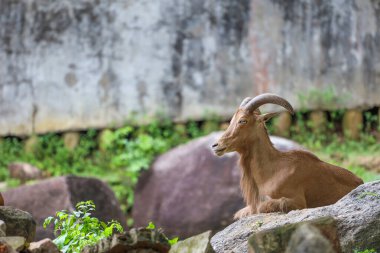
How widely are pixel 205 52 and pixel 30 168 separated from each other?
2.93m

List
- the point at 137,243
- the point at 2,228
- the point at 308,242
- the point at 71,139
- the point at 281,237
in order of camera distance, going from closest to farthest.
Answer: the point at 308,242 < the point at 281,237 < the point at 137,243 < the point at 2,228 < the point at 71,139

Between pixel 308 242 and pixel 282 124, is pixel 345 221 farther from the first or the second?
pixel 282 124

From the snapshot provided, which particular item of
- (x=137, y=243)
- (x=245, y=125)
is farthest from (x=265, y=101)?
(x=137, y=243)

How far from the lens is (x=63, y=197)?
9.09 metres

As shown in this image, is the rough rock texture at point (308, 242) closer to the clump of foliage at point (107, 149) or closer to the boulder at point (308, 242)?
the boulder at point (308, 242)

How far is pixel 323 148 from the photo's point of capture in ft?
38.1

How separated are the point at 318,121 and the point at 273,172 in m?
6.41

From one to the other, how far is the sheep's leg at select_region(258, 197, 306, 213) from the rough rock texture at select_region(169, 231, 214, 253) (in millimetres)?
1288

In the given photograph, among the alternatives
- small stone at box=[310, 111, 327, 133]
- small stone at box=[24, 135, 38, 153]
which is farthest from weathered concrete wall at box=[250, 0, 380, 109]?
small stone at box=[24, 135, 38, 153]

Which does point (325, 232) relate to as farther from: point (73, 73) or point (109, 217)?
point (73, 73)

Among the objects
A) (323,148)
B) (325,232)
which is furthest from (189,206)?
(325,232)

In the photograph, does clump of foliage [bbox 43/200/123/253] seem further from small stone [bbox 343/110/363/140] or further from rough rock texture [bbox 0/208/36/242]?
small stone [bbox 343/110/363/140]

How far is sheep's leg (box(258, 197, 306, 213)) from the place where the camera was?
545 cm

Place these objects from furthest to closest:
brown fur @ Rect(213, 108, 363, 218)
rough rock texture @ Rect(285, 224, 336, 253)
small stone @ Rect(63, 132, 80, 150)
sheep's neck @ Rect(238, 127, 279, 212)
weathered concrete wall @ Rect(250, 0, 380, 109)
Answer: small stone @ Rect(63, 132, 80, 150) → weathered concrete wall @ Rect(250, 0, 380, 109) → sheep's neck @ Rect(238, 127, 279, 212) → brown fur @ Rect(213, 108, 363, 218) → rough rock texture @ Rect(285, 224, 336, 253)
